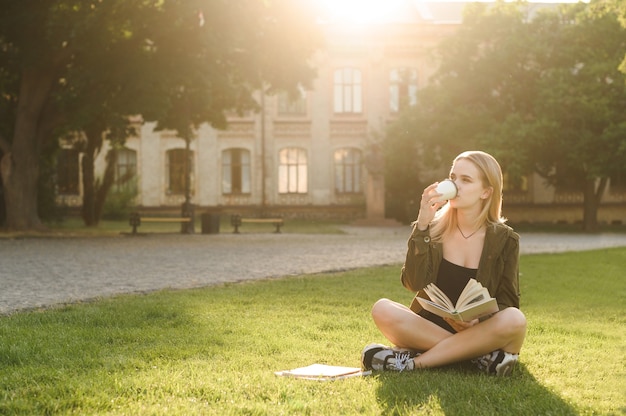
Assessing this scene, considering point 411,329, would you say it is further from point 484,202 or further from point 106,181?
Result: point 106,181

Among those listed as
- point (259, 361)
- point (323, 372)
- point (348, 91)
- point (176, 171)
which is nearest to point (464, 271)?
point (323, 372)

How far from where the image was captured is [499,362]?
5.15 meters

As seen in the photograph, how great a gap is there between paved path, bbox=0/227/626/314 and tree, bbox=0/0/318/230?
10.7 ft

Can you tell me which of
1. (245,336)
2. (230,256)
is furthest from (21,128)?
(245,336)

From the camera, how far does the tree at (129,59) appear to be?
65.8 feet

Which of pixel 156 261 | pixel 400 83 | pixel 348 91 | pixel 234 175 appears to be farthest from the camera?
pixel 348 91

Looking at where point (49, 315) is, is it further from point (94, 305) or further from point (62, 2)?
point (62, 2)

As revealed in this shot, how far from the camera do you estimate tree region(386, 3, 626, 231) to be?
2888cm

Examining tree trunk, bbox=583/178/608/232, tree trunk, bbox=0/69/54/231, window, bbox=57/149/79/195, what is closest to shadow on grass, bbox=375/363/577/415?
tree trunk, bbox=0/69/54/231

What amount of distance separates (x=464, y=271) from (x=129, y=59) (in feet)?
56.1

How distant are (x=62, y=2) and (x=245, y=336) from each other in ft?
50.3

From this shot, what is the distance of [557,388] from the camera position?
487 cm

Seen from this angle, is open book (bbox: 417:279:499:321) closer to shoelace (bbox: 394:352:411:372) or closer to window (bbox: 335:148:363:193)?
shoelace (bbox: 394:352:411:372)

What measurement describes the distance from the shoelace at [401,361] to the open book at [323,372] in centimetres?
20
